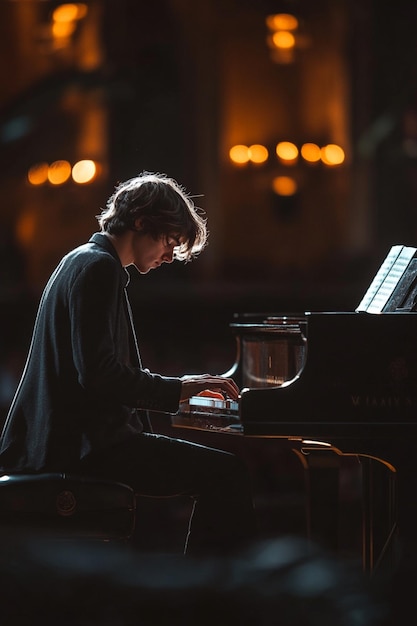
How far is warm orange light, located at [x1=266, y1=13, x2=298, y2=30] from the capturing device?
10461mm

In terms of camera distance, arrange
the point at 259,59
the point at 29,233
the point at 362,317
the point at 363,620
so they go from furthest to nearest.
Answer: the point at 259,59 → the point at 29,233 → the point at 362,317 → the point at 363,620

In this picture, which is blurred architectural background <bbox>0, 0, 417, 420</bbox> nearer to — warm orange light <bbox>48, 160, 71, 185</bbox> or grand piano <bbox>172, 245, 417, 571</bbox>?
warm orange light <bbox>48, 160, 71, 185</bbox>

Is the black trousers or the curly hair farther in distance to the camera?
the curly hair

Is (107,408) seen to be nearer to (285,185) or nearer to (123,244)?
(123,244)

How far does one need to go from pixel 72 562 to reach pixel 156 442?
176 cm

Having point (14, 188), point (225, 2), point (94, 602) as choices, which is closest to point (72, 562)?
point (94, 602)

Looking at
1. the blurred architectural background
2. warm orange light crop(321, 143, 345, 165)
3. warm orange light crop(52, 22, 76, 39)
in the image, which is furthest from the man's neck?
warm orange light crop(321, 143, 345, 165)

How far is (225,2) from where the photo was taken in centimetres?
1108

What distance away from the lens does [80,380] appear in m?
2.90

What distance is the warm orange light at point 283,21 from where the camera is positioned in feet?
34.3

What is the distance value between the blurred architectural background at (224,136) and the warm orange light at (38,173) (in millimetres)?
18

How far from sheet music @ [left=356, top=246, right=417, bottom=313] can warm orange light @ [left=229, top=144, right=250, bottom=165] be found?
7.88 meters

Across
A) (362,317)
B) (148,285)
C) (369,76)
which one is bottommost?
(148,285)

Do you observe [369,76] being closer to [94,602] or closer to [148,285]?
[148,285]
